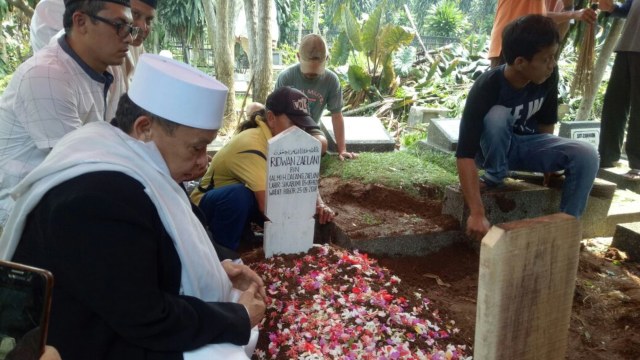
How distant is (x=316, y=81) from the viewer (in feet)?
15.7

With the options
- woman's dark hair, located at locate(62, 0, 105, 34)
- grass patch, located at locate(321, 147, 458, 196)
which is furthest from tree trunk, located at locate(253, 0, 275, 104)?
woman's dark hair, located at locate(62, 0, 105, 34)

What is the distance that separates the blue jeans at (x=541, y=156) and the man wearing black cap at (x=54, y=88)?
2.31 meters

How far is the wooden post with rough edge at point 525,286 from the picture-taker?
1.10 m

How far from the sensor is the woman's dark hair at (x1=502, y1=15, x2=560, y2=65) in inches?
110

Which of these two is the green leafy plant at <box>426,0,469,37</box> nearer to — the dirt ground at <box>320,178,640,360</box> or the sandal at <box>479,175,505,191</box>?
the dirt ground at <box>320,178,640,360</box>

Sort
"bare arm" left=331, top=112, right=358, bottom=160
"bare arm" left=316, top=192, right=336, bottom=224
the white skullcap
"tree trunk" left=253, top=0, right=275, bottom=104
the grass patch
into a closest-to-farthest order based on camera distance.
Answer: the white skullcap
"bare arm" left=316, top=192, right=336, bottom=224
the grass patch
"bare arm" left=331, top=112, right=358, bottom=160
"tree trunk" left=253, top=0, right=275, bottom=104

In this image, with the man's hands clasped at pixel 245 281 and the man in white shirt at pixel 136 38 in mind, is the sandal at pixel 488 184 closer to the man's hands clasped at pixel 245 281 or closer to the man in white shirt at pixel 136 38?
the man's hands clasped at pixel 245 281

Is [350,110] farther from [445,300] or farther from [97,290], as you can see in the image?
[97,290]

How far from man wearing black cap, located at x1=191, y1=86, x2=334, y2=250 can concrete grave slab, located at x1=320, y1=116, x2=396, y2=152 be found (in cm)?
226

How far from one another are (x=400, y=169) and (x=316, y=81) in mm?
1231

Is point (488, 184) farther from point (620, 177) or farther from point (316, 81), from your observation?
point (316, 81)

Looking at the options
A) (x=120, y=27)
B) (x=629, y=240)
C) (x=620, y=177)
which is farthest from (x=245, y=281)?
(x=620, y=177)

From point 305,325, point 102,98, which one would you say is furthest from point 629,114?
point 102,98

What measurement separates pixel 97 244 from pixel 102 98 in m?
1.43
